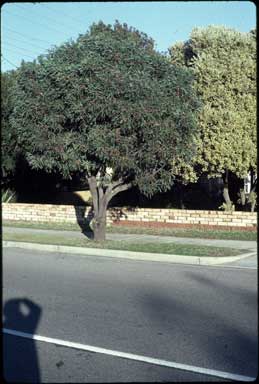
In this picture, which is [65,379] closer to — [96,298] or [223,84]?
[96,298]

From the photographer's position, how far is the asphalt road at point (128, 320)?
455 cm

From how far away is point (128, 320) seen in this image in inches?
238

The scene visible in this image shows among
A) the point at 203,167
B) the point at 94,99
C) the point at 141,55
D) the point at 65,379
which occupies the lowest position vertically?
the point at 65,379

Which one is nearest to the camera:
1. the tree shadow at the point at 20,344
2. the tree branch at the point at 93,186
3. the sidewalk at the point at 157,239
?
the tree shadow at the point at 20,344

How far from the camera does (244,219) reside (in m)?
14.5

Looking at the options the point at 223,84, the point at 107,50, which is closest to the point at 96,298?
the point at 107,50

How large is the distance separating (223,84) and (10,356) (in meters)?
11.7

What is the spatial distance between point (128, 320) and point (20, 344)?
133cm

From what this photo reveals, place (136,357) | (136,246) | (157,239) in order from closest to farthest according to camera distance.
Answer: (136,357) < (136,246) < (157,239)

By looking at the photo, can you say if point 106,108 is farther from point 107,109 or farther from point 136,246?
point 136,246

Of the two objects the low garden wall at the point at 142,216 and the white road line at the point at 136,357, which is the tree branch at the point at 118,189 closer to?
the low garden wall at the point at 142,216

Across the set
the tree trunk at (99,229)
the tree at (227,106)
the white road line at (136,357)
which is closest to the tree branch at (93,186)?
the tree trunk at (99,229)

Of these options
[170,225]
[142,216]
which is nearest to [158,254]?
[170,225]

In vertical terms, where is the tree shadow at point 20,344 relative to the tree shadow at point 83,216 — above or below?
below
